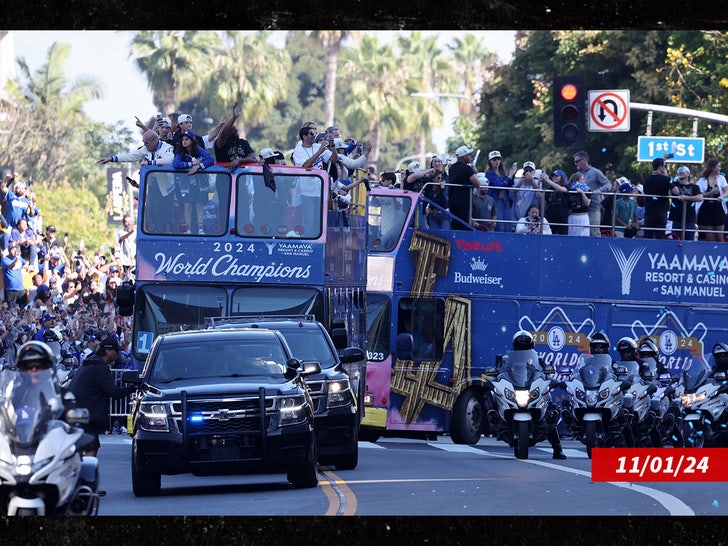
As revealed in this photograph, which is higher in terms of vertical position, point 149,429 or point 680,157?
point 680,157

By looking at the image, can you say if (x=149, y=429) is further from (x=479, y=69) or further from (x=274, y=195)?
(x=479, y=69)

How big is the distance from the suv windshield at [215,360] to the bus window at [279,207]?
186 inches

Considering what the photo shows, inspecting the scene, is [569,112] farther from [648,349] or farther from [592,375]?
[648,349]

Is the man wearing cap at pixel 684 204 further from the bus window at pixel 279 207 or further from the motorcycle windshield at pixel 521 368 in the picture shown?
the bus window at pixel 279 207

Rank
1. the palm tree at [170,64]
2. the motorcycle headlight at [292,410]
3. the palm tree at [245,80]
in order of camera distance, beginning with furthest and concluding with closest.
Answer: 1. the palm tree at [245,80]
2. the palm tree at [170,64]
3. the motorcycle headlight at [292,410]

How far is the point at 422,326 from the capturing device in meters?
29.0

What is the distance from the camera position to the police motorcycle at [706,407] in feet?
81.5

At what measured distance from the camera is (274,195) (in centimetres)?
2358

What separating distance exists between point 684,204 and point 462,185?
377cm

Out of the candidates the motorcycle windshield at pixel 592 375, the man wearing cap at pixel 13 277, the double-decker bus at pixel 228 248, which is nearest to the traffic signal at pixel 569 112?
the motorcycle windshield at pixel 592 375

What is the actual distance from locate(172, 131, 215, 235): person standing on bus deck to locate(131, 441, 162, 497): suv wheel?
5.81 m
